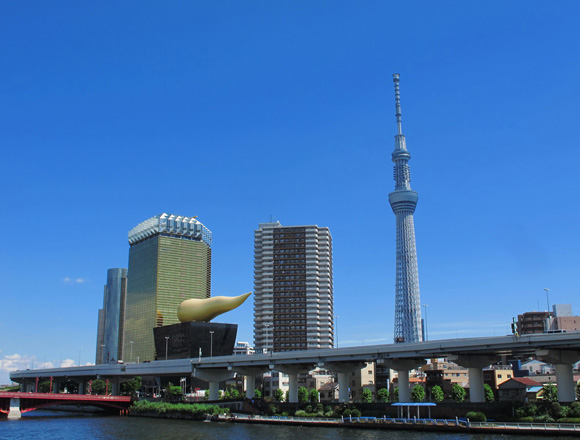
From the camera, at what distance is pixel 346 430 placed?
70312 mm

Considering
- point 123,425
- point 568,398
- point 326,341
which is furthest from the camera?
point 326,341

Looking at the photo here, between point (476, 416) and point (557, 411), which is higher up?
point (557, 411)

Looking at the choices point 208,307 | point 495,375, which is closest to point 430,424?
point 495,375

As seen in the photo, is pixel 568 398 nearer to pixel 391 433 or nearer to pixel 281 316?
pixel 391 433

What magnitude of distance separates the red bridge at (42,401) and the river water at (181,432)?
9.45 metres

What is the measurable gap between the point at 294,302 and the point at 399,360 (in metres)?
111

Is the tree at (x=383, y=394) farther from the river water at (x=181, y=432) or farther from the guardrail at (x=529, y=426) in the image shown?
the guardrail at (x=529, y=426)

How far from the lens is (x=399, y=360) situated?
277 ft

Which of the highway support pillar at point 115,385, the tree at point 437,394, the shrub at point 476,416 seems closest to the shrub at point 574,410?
the shrub at point 476,416

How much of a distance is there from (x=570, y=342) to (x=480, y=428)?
13.1 metres

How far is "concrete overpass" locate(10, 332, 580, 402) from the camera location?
6919 cm

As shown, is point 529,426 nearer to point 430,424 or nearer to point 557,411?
point 557,411

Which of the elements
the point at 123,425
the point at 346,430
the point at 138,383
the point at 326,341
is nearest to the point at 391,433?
the point at 346,430

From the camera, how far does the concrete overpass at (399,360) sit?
69188 mm
